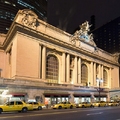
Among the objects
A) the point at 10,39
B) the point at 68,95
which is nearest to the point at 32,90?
the point at 68,95

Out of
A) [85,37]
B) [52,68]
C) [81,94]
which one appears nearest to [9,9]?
[85,37]

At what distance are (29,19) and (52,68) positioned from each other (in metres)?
15.0

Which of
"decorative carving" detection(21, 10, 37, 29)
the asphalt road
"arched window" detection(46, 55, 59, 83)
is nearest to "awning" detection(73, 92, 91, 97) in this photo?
"arched window" detection(46, 55, 59, 83)

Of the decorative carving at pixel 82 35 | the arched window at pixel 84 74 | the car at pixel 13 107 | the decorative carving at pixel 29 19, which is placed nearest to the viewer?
the car at pixel 13 107

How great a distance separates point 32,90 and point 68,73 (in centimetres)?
1830

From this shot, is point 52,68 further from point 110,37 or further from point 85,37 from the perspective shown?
point 110,37

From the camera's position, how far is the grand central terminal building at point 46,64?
44675 millimetres

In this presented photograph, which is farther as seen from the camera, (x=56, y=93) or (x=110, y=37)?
(x=110, y=37)

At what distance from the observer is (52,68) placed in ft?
188

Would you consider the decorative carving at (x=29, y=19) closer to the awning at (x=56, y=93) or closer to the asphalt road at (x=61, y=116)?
the awning at (x=56, y=93)

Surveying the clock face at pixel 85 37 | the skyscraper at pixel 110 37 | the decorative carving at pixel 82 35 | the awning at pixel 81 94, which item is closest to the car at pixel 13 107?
the awning at pixel 81 94

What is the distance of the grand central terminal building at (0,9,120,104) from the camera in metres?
44.7

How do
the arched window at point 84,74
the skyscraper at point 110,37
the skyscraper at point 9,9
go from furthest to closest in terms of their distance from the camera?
the skyscraper at point 110,37, the skyscraper at point 9,9, the arched window at point 84,74

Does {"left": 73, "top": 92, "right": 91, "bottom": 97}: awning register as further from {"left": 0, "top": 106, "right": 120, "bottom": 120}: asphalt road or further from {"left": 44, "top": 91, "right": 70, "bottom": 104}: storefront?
{"left": 0, "top": 106, "right": 120, "bottom": 120}: asphalt road
